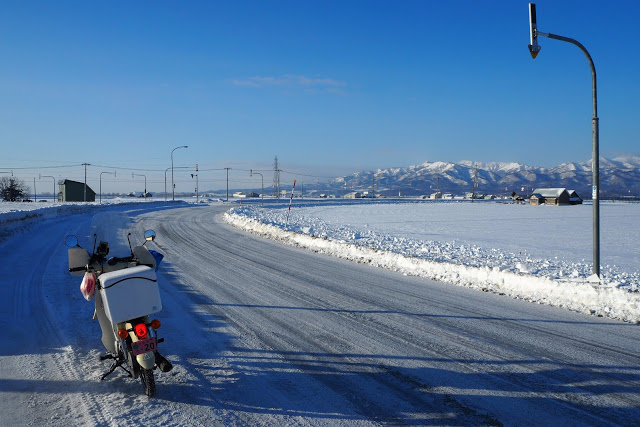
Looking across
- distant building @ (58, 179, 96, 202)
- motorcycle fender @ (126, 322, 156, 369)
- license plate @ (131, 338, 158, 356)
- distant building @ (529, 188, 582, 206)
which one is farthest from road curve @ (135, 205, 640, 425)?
distant building @ (58, 179, 96, 202)

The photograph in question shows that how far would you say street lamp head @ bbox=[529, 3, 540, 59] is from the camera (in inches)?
365

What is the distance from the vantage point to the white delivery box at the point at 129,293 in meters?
4.32

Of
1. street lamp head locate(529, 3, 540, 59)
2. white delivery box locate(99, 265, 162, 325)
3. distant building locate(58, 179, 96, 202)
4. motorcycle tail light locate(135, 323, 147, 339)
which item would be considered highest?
street lamp head locate(529, 3, 540, 59)

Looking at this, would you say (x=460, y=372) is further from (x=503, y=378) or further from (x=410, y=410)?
(x=410, y=410)

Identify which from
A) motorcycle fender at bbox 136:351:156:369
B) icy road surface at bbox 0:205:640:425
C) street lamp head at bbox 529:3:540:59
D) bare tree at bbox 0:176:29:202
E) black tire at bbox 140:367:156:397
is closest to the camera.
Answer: icy road surface at bbox 0:205:640:425

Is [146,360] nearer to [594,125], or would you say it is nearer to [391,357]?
[391,357]

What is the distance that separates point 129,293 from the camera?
4.40m

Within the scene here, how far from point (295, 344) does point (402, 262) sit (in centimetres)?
721

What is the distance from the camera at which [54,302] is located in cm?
805

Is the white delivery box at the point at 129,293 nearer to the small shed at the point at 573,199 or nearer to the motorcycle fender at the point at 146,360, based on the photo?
the motorcycle fender at the point at 146,360

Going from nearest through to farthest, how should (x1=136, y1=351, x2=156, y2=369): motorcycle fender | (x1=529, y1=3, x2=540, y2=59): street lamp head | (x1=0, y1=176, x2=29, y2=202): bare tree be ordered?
1. (x1=136, y1=351, x2=156, y2=369): motorcycle fender
2. (x1=529, y1=3, x2=540, y2=59): street lamp head
3. (x1=0, y1=176, x2=29, y2=202): bare tree

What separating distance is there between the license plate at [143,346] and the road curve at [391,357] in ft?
1.85

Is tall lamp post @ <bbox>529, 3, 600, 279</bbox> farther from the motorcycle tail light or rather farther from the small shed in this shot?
the small shed

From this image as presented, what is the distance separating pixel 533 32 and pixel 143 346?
966 centimetres
